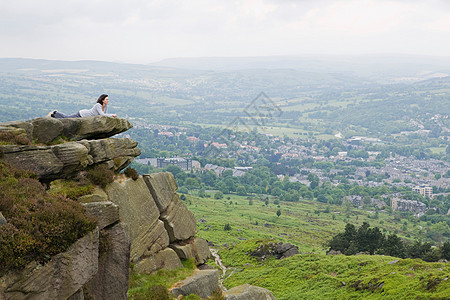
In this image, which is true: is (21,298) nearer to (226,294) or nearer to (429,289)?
(226,294)

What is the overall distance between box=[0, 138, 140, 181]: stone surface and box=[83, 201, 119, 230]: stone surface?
2.86 metres

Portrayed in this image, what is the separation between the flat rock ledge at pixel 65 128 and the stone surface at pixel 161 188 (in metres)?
3.26

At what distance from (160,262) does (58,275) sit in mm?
10067

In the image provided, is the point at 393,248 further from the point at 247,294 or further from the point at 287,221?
the point at 287,221

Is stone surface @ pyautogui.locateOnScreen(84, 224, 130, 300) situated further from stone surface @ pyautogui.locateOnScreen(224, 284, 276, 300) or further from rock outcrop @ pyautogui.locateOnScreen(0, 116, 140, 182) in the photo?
stone surface @ pyautogui.locateOnScreen(224, 284, 276, 300)

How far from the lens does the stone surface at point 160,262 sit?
2273 centimetres

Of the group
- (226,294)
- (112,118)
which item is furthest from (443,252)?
(112,118)

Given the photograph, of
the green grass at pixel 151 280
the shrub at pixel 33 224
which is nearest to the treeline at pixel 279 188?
the green grass at pixel 151 280

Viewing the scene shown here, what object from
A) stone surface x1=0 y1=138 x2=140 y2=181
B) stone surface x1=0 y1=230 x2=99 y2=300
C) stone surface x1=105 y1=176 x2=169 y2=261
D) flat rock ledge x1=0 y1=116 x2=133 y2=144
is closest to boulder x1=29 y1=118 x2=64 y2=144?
flat rock ledge x1=0 y1=116 x2=133 y2=144

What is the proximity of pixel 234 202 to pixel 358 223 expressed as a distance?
3890 cm

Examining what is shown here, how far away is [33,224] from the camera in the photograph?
46.5 ft

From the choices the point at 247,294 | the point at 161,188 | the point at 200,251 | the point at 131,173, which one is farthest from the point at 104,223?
the point at 200,251

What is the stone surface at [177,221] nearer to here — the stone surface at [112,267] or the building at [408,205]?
the stone surface at [112,267]

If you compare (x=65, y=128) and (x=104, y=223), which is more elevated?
→ (x=65, y=128)
